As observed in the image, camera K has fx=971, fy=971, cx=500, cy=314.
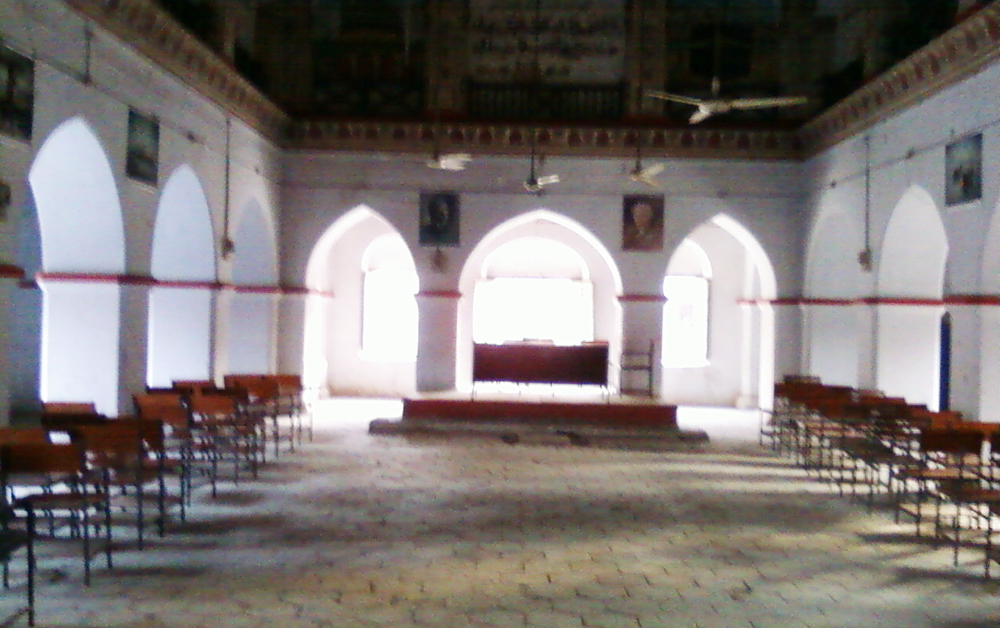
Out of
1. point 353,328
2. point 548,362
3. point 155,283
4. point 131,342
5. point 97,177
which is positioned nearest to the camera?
point 97,177

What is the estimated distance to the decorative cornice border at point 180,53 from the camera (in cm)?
1099

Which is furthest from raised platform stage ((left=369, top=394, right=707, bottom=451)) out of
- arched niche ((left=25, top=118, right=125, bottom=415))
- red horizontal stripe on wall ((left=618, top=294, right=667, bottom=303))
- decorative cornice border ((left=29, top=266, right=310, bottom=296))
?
arched niche ((left=25, top=118, right=125, bottom=415))

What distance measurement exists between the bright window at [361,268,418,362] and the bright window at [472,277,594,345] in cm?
152

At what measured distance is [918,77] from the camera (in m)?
13.2

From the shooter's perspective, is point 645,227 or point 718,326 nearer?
point 645,227

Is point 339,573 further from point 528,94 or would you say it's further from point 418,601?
point 528,94

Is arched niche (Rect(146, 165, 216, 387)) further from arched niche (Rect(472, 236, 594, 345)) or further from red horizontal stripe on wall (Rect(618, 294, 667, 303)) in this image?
arched niche (Rect(472, 236, 594, 345))

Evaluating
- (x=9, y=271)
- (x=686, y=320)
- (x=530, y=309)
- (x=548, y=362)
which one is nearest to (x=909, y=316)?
(x=548, y=362)

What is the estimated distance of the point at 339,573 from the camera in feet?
25.4

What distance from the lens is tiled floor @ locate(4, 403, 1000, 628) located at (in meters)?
6.76

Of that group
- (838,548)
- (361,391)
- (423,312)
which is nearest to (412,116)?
(423,312)

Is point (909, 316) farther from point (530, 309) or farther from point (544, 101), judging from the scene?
point (530, 309)

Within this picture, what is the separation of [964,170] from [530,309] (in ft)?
39.1

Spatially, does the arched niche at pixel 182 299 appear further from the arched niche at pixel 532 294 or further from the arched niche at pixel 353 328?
the arched niche at pixel 532 294
